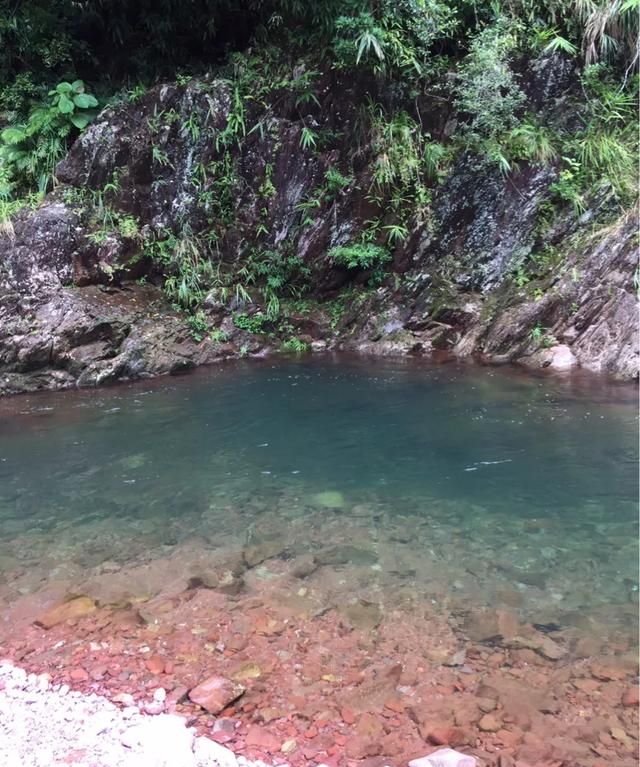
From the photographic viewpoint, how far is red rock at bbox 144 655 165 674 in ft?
9.91

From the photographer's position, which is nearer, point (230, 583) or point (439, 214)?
point (230, 583)

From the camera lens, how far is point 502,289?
9.45 meters

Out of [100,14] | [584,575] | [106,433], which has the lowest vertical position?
[106,433]

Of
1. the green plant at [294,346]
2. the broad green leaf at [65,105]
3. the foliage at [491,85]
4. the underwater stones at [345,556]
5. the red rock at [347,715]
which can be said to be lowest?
the green plant at [294,346]

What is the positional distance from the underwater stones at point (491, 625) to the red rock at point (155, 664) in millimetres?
1698

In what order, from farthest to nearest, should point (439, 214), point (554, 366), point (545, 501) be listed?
1. point (439, 214)
2. point (554, 366)
3. point (545, 501)

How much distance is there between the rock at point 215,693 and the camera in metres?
2.77

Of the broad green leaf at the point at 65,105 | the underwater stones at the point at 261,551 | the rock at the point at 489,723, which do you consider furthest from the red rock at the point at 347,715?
the broad green leaf at the point at 65,105

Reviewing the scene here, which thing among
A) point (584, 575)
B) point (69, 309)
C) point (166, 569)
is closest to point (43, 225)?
point (69, 309)

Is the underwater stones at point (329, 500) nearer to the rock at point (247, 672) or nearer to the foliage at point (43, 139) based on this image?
the rock at point (247, 672)

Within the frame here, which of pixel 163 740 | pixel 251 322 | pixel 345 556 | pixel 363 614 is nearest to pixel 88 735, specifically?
pixel 163 740

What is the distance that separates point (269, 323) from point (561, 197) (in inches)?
214

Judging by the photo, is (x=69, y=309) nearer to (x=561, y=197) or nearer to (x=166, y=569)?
(x=166, y=569)

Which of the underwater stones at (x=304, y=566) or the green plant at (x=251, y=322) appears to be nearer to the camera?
the underwater stones at (x=304, y=566)
